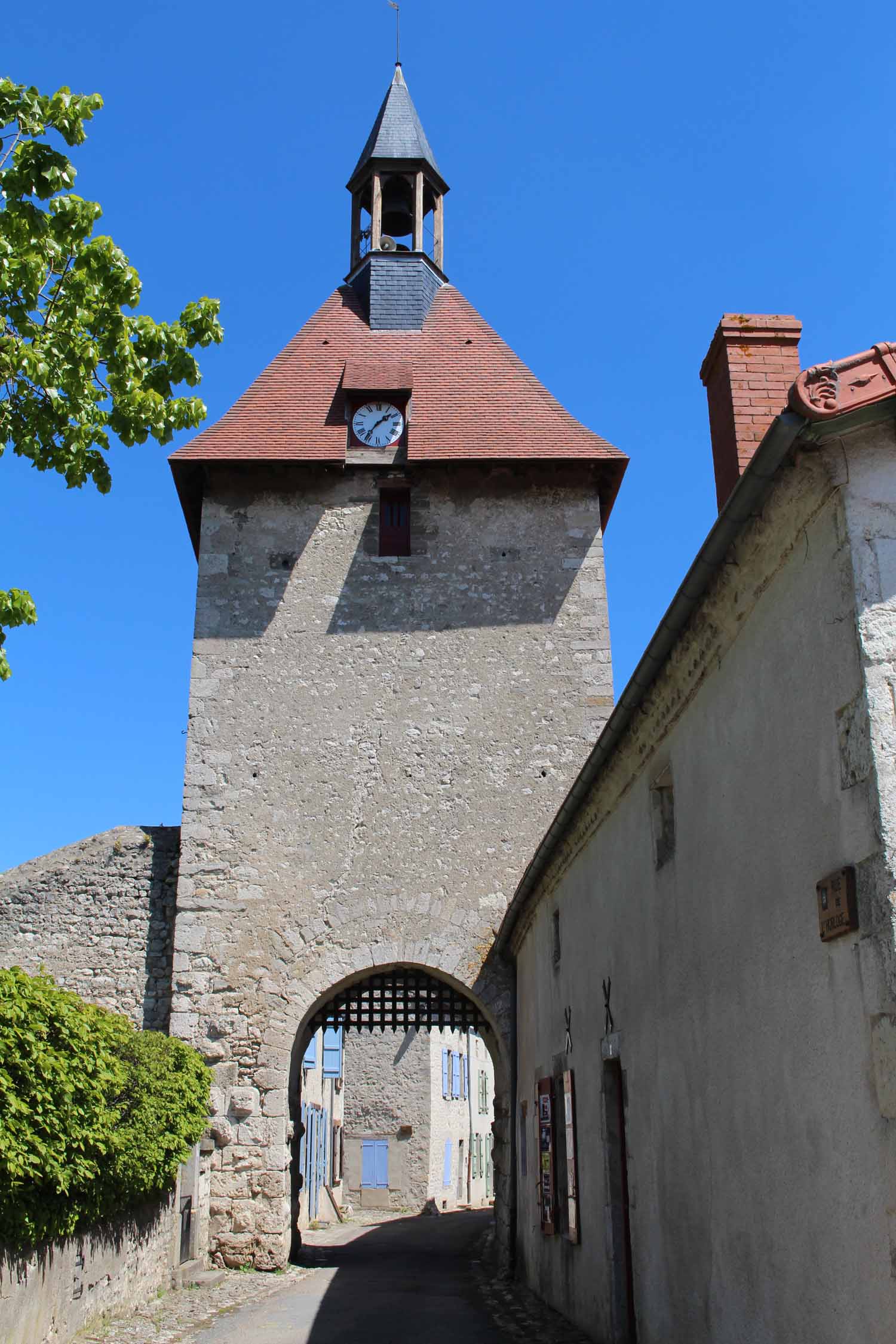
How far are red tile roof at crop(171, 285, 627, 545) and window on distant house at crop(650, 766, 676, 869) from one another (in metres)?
7.77

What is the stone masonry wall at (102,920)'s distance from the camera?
36.3 ft

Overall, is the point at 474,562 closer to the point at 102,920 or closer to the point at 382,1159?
the point at 102,920

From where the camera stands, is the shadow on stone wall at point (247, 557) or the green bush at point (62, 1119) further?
the shadow on stone wall at point (247, 557)

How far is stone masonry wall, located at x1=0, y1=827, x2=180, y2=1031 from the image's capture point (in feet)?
36.3

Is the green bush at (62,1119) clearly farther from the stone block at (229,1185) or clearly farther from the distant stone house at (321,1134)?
the distant stone house at (321,1134)

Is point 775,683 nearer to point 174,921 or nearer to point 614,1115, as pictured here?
point 614,1115

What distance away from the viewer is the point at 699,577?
162 inches

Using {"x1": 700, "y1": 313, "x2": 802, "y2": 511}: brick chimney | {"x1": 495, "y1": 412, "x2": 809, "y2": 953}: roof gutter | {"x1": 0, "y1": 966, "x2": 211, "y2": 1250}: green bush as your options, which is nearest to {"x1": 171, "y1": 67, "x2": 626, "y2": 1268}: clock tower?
{"x1": 0, "y1": 966, "x2": 211, "y2": 1250}: green bush

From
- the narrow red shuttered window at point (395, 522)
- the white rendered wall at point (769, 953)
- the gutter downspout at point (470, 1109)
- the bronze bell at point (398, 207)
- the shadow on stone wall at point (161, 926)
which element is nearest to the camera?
the white rendered wall at point (769, 953)

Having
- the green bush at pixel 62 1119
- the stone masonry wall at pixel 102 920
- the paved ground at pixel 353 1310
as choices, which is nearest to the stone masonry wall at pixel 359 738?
the stone masonry wall at pixel 102 920

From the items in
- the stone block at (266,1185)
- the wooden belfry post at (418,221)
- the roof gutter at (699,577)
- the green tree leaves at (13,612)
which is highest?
the wooden belfry post at (418,221)

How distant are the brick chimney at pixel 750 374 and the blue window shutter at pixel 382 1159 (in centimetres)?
2048

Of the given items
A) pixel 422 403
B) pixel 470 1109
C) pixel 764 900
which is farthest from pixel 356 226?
pixel 470 1109

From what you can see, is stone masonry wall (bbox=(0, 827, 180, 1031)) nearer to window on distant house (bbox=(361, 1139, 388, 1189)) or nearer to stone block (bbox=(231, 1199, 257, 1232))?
stone block (bbox=(231, 1199, 257, 1232))
